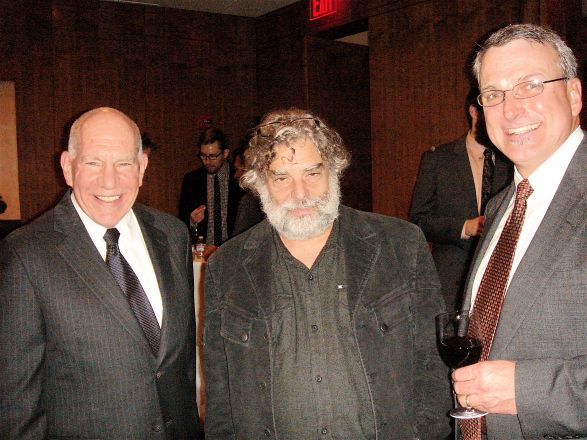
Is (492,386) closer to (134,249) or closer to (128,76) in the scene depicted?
(134,249)

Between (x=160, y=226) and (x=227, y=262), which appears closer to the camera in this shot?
(x=227, y=262)

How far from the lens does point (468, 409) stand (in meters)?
1.64

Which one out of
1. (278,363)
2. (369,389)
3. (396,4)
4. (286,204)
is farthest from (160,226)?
(396,4)

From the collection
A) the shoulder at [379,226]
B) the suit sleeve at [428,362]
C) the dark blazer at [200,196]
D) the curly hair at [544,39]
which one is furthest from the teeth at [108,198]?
the dark blazer at [200,196]

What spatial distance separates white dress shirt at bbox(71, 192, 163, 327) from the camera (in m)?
2.10

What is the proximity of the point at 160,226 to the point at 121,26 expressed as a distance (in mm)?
5655

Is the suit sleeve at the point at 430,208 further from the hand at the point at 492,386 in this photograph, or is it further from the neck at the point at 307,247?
the hand at the point at 492,386

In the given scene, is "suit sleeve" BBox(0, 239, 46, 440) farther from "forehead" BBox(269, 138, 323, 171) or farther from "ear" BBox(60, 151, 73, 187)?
"forehead" BBox(269, 138, 323, 171)

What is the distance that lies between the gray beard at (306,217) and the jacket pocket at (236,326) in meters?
0.34

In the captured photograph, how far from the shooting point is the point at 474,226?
3.20 metres

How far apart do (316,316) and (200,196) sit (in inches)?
150

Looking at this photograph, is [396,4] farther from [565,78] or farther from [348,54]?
[565,78]

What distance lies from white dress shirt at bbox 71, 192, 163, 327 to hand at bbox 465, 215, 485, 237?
1887mm

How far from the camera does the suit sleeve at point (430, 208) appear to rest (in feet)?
11.2
